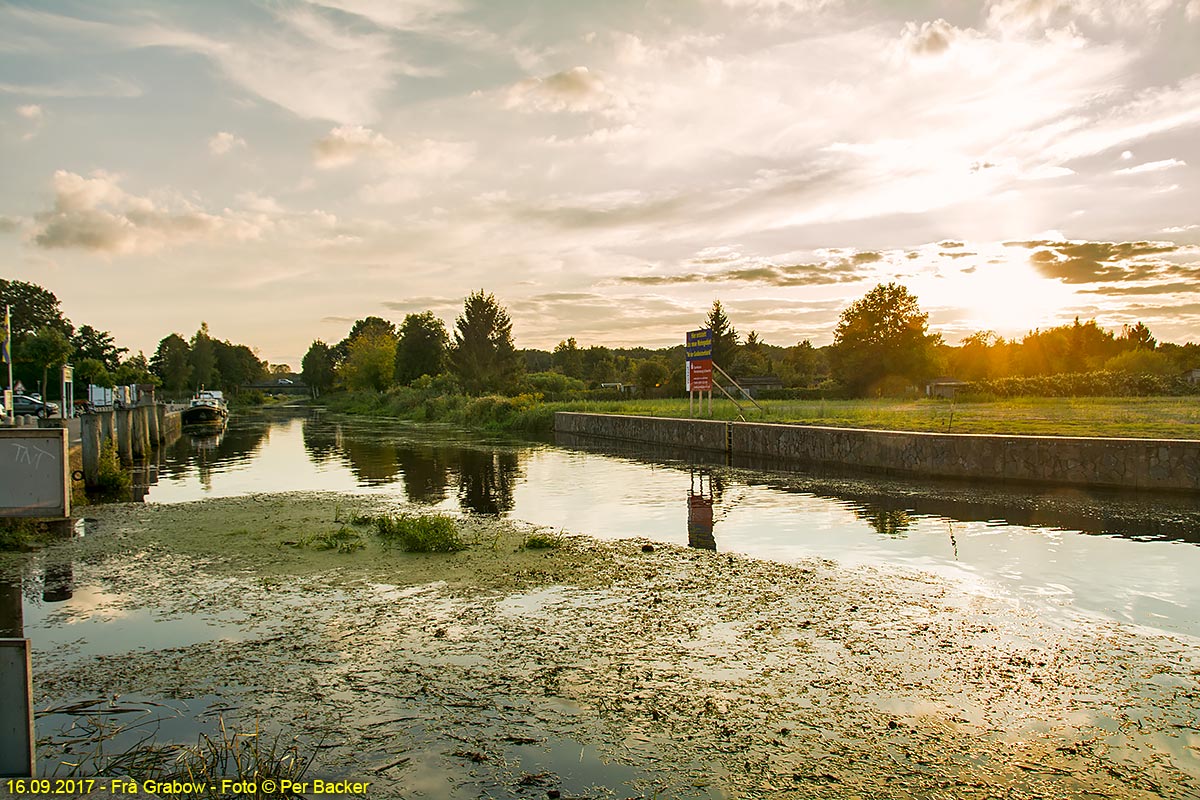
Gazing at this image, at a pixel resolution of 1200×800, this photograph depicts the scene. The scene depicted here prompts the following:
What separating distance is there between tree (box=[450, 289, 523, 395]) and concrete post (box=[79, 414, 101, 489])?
4186 centimetres

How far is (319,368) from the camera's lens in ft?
431

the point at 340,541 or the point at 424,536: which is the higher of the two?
the point at 424,536

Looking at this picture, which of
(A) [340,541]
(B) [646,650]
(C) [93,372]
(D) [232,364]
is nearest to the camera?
(B) [646,650]

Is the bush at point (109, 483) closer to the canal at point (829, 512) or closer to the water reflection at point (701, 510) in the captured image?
the canal at point (829, 512)

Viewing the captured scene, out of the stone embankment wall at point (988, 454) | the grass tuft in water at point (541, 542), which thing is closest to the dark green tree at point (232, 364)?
the stone embankment wall at point (988, 454)

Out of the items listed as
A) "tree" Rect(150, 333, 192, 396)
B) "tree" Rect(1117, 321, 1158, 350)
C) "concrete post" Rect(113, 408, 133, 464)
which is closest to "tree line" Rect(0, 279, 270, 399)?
"tree" Rect(150, 333, 192, 396)

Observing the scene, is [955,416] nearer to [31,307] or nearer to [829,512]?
[829,512]

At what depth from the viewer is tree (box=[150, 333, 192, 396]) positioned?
108 m

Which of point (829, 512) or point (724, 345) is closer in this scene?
point (829, 512)

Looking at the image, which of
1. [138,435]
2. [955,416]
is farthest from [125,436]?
[955,416]

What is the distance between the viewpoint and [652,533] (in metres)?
11.5

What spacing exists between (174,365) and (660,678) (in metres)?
119

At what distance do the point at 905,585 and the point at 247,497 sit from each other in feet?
39.6

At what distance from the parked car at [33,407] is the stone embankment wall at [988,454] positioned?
23154 mm
